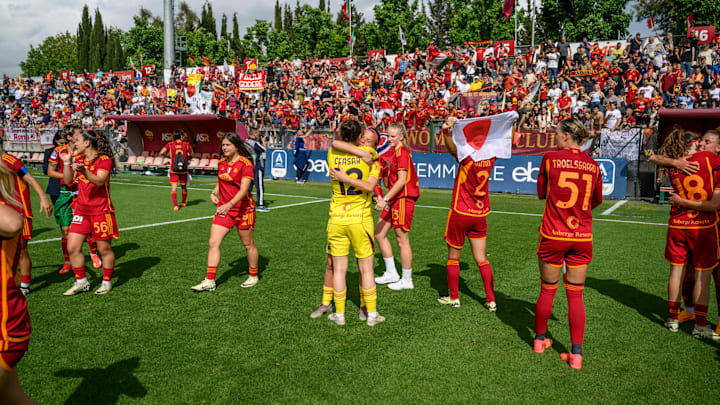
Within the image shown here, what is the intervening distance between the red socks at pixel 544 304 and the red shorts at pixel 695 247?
1839mm

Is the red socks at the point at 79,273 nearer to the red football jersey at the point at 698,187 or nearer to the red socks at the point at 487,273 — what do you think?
the red socks at the point at 487,273

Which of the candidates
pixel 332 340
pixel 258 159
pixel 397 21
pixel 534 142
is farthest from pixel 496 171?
pixel 397 21

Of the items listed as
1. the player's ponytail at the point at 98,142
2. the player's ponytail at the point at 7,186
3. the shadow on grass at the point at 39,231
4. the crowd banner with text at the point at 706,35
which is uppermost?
the crowd banner with text at the point at 706,35

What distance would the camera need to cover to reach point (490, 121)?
17.1 ft

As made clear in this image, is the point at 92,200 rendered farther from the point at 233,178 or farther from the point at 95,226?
the point at 233,178

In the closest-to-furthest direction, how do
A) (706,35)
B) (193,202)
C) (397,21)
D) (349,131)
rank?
(349,131)
(193,202)
(706,35)
(397,21)

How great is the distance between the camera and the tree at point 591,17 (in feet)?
142

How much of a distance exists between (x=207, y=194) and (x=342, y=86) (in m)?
13.9

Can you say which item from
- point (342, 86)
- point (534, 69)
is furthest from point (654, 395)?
point (342, 86)

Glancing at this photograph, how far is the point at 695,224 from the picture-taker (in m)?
4.96

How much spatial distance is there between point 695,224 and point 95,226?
22.5ft

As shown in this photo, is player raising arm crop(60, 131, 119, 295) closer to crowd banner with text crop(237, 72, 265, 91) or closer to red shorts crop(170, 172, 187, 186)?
red shorts crop(170, 172, 187, 186)

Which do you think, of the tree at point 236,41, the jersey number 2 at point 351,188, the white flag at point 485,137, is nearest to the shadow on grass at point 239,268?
the jersey number 2 at point 351,188

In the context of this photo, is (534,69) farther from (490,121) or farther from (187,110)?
(187,110)
